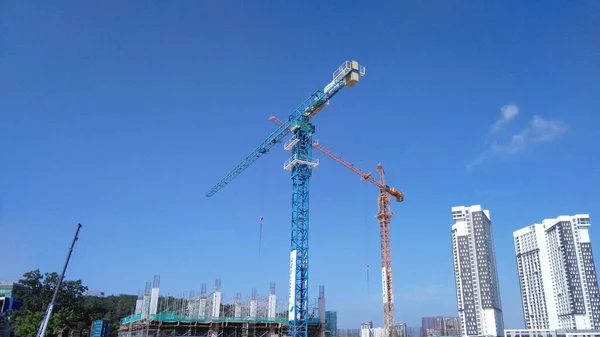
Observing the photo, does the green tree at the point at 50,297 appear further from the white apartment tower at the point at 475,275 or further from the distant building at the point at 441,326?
the distant building at the point at 441,326

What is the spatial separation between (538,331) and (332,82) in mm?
75951

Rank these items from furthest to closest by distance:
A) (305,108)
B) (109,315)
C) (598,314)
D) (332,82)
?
1. (598,314)
2. (109,315)
3. (305,108)
4. (332,82)

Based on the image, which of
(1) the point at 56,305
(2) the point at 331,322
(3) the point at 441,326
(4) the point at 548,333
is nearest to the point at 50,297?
(1) the point at 56,305

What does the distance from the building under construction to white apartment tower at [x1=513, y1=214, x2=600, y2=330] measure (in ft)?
209

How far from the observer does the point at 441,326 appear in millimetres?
138875

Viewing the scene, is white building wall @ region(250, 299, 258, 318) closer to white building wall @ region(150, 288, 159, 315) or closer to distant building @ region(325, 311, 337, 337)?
distant building @ region(325, 311, 337, 337)

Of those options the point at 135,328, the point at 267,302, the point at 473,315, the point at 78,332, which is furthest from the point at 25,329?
the point at 473,315

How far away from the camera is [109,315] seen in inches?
3130

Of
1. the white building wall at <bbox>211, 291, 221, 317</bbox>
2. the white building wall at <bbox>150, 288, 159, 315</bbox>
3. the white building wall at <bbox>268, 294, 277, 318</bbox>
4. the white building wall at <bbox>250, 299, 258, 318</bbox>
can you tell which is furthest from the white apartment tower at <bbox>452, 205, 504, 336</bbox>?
the white building wall at <bbox>150, 288, 159, 315</bbox>

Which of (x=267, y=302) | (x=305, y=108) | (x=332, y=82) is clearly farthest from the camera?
(x=267, y=302)

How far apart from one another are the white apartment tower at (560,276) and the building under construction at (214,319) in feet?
209

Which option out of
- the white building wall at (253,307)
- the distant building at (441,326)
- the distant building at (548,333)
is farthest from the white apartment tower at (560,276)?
the white building wall at (253,307)

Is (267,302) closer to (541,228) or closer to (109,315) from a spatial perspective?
(109,315)

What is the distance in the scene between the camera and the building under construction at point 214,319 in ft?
151
